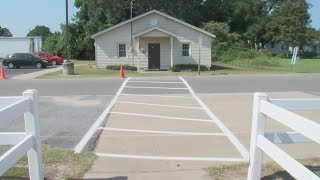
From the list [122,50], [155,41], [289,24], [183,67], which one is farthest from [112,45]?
[289,24]

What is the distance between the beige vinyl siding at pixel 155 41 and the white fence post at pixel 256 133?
3138cm

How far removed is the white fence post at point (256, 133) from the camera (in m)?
→ 4.86

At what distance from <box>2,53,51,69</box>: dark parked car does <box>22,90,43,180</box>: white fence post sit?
38702mm

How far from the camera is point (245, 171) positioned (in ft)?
19.8

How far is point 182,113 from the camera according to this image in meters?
12.0

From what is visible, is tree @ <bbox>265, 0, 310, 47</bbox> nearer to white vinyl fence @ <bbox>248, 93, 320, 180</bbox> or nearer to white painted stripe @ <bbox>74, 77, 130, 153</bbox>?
white painted stripe @ <bbox>74, 77, 130, 153</bbox>

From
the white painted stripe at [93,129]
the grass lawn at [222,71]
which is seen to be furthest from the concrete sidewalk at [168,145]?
the grass lawn at [222,71]

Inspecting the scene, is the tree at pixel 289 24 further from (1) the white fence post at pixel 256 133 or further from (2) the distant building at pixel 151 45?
(1) the white fence post at pixel 256 133

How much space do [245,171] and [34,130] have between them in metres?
2.91

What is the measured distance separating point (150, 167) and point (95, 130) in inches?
133

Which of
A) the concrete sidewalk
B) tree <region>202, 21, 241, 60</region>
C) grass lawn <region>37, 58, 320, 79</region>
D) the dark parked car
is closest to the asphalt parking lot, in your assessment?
the concrete sidewalk

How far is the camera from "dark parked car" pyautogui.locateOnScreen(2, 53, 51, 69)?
136 ft

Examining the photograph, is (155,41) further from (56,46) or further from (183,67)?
(56,46)

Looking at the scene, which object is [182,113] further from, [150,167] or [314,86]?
[314,86]
